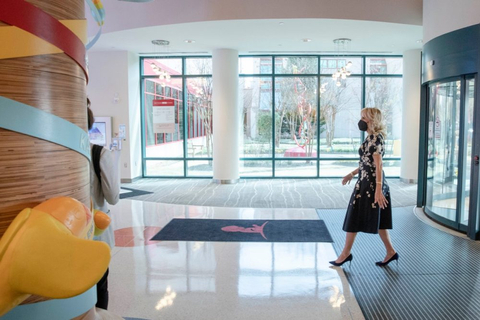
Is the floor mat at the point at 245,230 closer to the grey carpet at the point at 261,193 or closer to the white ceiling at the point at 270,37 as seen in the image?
the grey carpet at the point at 261,193

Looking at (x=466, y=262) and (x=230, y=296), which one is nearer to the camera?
(x=230, y=296)

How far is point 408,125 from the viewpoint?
975 cm

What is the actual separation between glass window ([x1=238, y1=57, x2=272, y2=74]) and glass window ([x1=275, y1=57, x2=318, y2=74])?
253 mm

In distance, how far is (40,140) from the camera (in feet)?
2.70

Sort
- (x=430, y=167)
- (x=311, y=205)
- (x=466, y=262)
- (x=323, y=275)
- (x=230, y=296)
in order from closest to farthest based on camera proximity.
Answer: (x=230, y=296)
(x=323, y=275)
(x=466, y=262)
(x=430, y=167)
(x=311, y=205)

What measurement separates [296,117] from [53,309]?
10348mm

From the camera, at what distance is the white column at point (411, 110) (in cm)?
962

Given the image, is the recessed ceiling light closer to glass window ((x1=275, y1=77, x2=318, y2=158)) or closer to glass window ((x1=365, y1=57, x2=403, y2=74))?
glass window ((x1=275, y1=77, x2=318, y2=158))

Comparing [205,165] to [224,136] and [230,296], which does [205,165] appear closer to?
[224,136]

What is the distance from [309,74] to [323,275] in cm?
776

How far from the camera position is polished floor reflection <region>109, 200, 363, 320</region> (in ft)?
10.1

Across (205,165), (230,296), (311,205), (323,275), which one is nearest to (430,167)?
(311,205)

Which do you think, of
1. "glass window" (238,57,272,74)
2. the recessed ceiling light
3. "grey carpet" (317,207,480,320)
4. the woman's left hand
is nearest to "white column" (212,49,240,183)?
"glass window" (238,57,272,74)

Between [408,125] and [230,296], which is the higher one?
[408,125]
